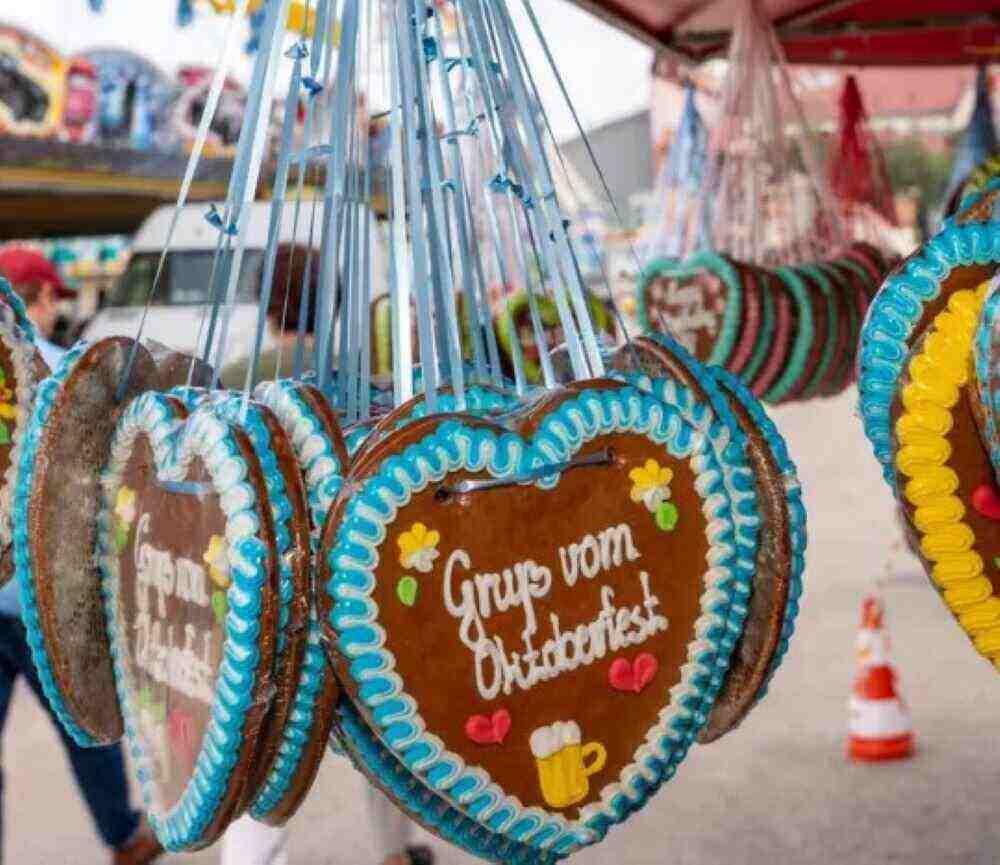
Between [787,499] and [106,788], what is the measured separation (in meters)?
2.55

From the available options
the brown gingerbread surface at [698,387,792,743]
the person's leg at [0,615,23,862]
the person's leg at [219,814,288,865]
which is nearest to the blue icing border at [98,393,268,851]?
the brown gingerbread surface at [698,387,792,743]

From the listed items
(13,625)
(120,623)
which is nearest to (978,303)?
(120,623)

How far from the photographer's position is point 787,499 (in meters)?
1.46

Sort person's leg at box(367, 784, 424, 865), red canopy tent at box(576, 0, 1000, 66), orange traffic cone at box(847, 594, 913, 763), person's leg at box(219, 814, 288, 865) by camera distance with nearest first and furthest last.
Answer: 1. person's leg at box(219, 814, 288, 865)
2. person's leg at box(367, 784, 424, 865)
3. orange traffic cone at box(847, 594, 913, 763)
4. red canopy tent at box(576, 0, 1000, 66)

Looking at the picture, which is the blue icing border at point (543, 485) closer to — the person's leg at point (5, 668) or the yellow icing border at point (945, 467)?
the yellow icing border at point (945, 467)

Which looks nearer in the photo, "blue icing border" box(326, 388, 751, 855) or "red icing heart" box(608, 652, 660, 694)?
"blue icing border" box(326, 388, 751, 855)

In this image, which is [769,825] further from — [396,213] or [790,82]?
[396,213]

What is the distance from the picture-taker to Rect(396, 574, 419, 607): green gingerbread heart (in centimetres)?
124

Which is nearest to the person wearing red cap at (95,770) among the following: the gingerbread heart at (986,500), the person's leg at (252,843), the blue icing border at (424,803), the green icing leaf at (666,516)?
the person's leg at (252,843)

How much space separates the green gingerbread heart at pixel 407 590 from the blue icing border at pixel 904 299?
0.48 m

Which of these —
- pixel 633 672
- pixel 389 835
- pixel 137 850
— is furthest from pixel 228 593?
pixel 137 850

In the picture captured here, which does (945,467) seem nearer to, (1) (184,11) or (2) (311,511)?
(2) (311,511)

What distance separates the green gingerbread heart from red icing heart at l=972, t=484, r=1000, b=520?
534 mm

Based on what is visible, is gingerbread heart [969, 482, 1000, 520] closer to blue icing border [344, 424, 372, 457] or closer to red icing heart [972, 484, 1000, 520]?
red icing heart [972, 484, 1000, 520]
